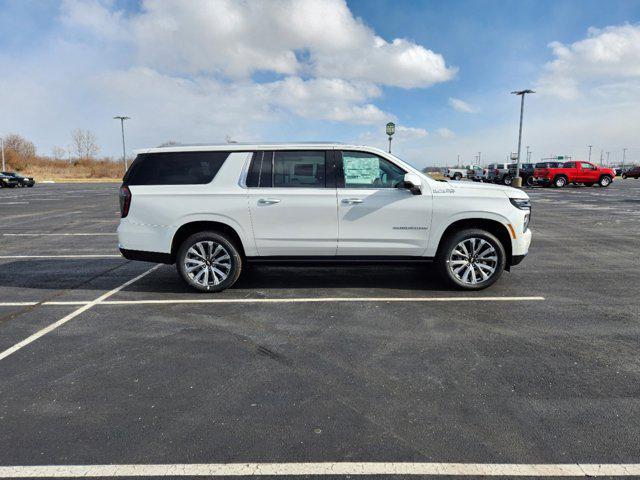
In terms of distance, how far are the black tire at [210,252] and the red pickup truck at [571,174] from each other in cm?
3233

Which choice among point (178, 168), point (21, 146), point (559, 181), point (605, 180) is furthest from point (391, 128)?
point (21, 146)

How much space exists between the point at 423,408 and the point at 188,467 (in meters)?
1.59

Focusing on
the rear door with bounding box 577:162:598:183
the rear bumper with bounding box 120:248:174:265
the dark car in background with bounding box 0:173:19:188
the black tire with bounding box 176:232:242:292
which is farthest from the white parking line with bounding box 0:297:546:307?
the dark car in background with bounding box 0:173:19:188

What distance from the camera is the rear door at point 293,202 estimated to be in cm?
573

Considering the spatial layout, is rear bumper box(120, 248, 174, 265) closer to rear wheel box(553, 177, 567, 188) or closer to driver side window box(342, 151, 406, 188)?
driver side window box(342, 151, 406, 188)

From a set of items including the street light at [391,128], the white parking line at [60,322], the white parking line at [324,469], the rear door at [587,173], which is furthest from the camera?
the rear door at [587,173]

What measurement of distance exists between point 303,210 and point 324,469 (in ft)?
12.0

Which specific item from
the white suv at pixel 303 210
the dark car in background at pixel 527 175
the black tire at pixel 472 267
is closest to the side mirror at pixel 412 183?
the white suv at pixel 303 210

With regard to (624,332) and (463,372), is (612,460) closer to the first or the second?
(463,372)

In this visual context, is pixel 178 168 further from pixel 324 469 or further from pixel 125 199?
pixel 324 469

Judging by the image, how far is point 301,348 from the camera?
414cm

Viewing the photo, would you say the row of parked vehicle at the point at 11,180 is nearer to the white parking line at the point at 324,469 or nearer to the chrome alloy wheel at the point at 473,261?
the chrome alloy wheel at the point at 473,261

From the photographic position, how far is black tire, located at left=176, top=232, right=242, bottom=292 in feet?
19.2

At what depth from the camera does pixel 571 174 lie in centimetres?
3272
